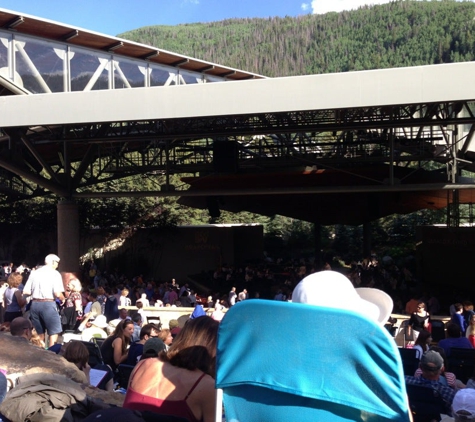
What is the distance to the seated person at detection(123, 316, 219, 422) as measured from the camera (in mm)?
2754

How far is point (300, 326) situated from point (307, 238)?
40102 millimetres

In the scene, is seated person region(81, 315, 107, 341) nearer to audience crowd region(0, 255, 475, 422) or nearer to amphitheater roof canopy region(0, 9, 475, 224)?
audience crowd region(0, 255, 475, 422)

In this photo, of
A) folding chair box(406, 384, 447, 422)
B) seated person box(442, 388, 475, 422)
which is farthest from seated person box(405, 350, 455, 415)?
seated person box(442, 388, 475, 422)

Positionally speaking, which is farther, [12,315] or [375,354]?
[12,315]

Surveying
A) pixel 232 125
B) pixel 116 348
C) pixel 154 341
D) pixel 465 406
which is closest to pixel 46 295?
pixel 116 348

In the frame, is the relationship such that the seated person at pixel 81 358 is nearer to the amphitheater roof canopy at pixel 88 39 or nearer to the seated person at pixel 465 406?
the seated person at pixel 465 406

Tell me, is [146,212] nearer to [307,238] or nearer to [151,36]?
[307,238]

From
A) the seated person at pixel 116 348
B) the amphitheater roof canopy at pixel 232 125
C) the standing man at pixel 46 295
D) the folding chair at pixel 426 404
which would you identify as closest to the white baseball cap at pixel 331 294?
the folding chair at pixel 426 404

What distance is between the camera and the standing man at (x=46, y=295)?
7.85m

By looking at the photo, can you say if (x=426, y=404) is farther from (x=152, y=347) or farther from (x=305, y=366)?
(x=305, y=366)

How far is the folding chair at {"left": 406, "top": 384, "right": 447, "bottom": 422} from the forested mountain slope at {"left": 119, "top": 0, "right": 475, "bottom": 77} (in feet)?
422

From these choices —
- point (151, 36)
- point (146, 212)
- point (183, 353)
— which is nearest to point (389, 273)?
point (146, 212)

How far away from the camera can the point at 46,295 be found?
789 centimetres

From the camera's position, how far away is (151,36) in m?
174
